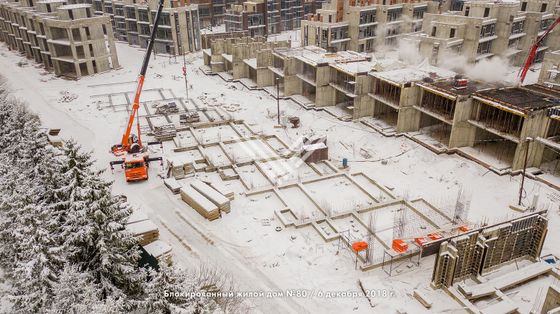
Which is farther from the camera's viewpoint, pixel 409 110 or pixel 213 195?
pixel 409 110

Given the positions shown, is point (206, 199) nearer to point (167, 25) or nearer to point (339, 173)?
point (339, 173)

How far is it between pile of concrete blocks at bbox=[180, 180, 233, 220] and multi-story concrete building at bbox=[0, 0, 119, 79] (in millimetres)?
39687

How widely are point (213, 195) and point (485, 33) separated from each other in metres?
45.3

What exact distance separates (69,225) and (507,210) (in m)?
25.7

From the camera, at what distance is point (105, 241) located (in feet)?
55.9

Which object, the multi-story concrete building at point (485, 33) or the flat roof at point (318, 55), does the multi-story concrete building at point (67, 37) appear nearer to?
the flat roof at point (318, 55)

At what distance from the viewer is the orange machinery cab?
2952cm

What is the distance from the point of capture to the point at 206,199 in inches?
1037

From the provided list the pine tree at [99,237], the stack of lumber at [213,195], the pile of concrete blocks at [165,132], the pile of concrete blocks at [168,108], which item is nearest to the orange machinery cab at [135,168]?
the stack of lumber at [213,195]

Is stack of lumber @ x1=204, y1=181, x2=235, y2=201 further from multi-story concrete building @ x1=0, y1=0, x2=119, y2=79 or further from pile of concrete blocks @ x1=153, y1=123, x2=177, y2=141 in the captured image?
multi-story concrete building @ x1=0, y1=0, x2=119, y2=79

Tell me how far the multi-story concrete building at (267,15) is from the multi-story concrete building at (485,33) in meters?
26.5

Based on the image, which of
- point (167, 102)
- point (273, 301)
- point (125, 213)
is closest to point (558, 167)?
point (273, 301)

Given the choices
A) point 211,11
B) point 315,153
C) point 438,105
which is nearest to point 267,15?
point 211,11

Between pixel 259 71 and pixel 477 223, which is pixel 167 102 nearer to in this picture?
pixel 259 71
